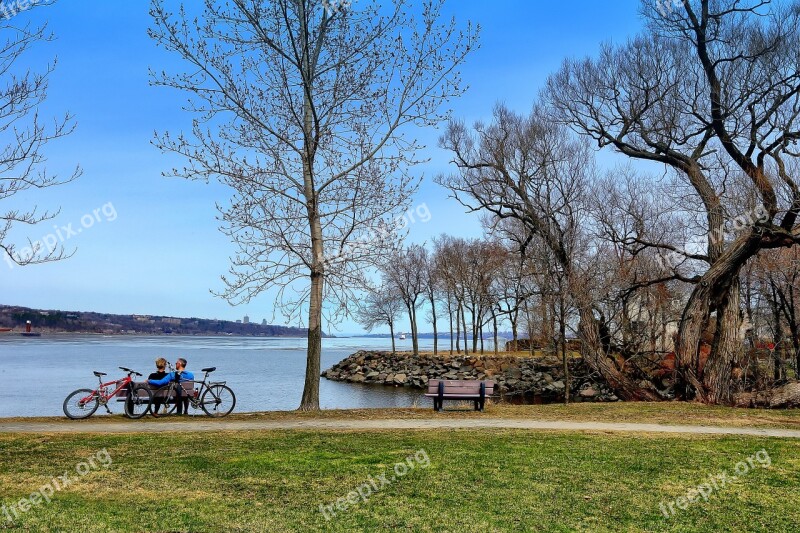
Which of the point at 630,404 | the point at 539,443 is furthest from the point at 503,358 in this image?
the point at 539,443

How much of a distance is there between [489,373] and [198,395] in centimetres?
3400

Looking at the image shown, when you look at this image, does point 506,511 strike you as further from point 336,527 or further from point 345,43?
point 345,43

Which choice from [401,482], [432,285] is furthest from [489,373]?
[401,482]

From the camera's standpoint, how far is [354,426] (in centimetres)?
1301

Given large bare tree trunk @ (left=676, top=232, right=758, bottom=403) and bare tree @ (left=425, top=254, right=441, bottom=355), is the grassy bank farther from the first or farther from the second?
bare tree @ (left=425, top=254, right=441, bottom=355)

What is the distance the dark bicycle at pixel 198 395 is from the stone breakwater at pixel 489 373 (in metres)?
20.3

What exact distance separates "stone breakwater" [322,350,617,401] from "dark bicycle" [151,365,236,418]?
799 inches

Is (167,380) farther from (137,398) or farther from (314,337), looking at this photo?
(314,337)

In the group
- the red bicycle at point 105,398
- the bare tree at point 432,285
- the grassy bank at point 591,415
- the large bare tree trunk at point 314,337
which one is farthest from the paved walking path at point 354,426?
the bare tree at point 432,285

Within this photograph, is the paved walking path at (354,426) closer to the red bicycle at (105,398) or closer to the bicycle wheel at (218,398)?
the red bicycle at (105,398)

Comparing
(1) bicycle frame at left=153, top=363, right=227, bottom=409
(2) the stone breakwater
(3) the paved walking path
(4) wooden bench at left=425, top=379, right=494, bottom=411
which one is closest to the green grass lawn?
(3) the paved walking path

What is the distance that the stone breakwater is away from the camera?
3569cm

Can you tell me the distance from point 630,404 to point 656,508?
1151cm

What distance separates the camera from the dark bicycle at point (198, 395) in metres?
14.9
